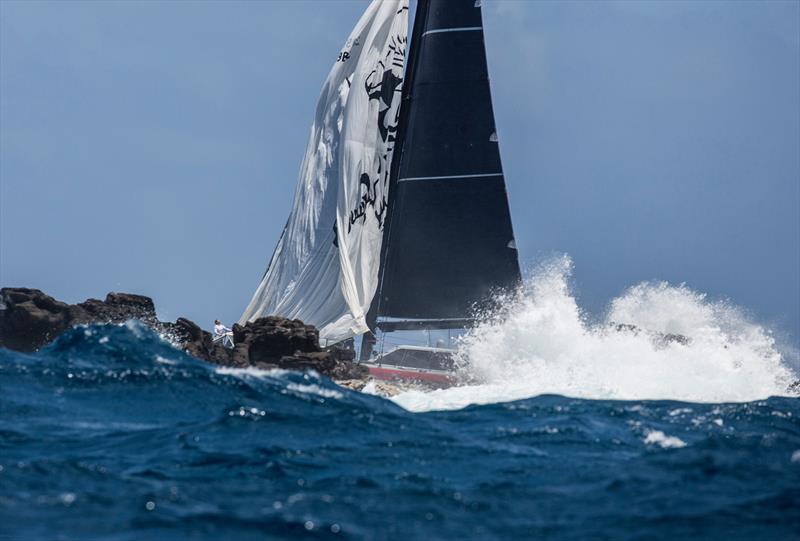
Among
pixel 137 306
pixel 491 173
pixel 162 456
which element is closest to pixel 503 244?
pixel 491 173

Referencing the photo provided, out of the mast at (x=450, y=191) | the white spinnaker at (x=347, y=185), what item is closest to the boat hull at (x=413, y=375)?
the mast at (x=450, y=191)

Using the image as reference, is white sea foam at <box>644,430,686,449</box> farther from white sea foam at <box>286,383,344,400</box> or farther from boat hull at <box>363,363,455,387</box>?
boat hull at <box>363,363,455,387</box>

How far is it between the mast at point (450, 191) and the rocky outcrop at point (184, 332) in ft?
10.9

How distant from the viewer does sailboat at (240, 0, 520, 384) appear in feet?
80.4

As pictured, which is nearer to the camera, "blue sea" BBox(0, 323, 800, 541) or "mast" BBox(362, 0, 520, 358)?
"blue sea" BBox(0, 323, 800, 541)

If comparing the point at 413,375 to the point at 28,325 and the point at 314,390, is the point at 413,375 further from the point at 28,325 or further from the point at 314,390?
the point at 28,325

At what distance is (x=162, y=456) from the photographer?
10.5m

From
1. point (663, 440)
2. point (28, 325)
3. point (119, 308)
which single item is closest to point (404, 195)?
point (119, 308)

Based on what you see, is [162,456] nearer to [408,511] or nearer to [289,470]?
[289,470]

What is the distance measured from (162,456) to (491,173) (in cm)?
1556

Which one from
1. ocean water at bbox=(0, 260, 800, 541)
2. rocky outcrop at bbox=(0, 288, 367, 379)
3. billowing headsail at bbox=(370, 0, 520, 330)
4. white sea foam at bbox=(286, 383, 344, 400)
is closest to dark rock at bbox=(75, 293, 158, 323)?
rocky outcrop at bbox=(0, 288, 367, 379)

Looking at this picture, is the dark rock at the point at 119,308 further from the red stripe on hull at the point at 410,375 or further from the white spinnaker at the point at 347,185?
the red stripe on hull at the point at 410,375

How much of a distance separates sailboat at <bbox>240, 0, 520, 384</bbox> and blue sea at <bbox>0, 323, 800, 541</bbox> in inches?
335

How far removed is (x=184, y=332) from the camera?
21484 mm
